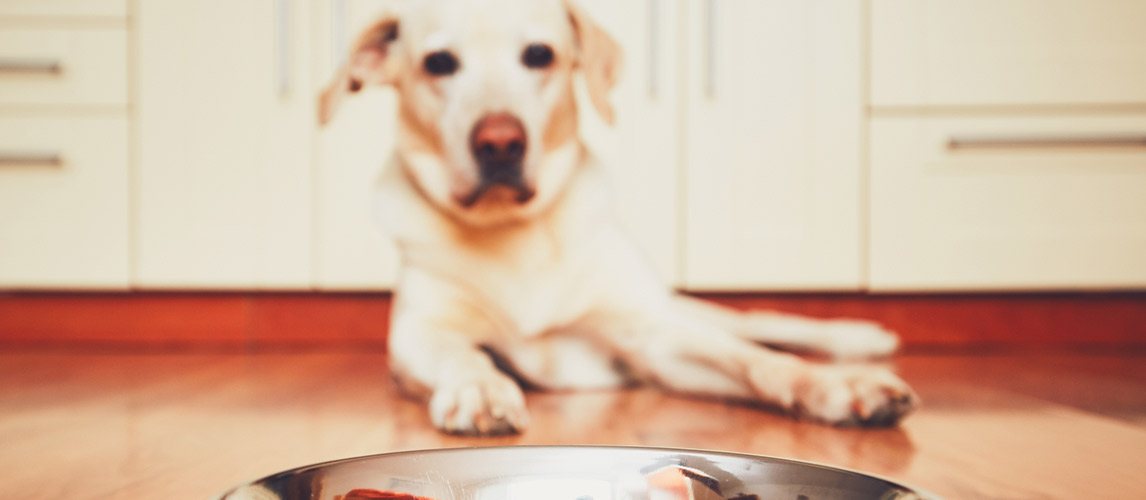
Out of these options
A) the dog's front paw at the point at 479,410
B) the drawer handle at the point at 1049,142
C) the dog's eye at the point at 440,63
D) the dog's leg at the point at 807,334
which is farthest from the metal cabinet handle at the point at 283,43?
the drawer handle at the point at 1049,142

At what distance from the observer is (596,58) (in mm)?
1257

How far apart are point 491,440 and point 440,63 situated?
0.59 metres

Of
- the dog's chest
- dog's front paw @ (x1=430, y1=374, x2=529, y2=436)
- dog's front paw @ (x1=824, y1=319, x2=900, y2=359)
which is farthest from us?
dog's front paw @ (x1=824, y1=319, x2=900, y2=359)

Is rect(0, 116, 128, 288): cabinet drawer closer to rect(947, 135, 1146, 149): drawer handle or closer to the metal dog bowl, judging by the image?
the metal dog bowl

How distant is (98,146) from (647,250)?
4.26 ft

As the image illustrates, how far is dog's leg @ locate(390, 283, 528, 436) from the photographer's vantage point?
0.87m

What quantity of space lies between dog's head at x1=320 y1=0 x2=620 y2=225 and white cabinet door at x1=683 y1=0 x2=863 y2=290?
0.63m

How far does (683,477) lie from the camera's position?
1.55 feet

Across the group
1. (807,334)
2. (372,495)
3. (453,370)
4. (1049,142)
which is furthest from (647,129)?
(372,495)

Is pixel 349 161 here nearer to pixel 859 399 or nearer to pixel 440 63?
pixel 440 63

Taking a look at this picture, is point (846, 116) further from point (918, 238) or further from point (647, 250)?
point (647, 250)

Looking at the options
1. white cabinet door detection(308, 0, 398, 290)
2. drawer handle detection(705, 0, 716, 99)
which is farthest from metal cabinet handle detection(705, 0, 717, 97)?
white cabinet door detection(308, 0, 398, 290)

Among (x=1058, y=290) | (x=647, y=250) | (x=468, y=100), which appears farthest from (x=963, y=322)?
(x=468, y=100)

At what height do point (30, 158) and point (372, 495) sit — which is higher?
point (30, 158)
